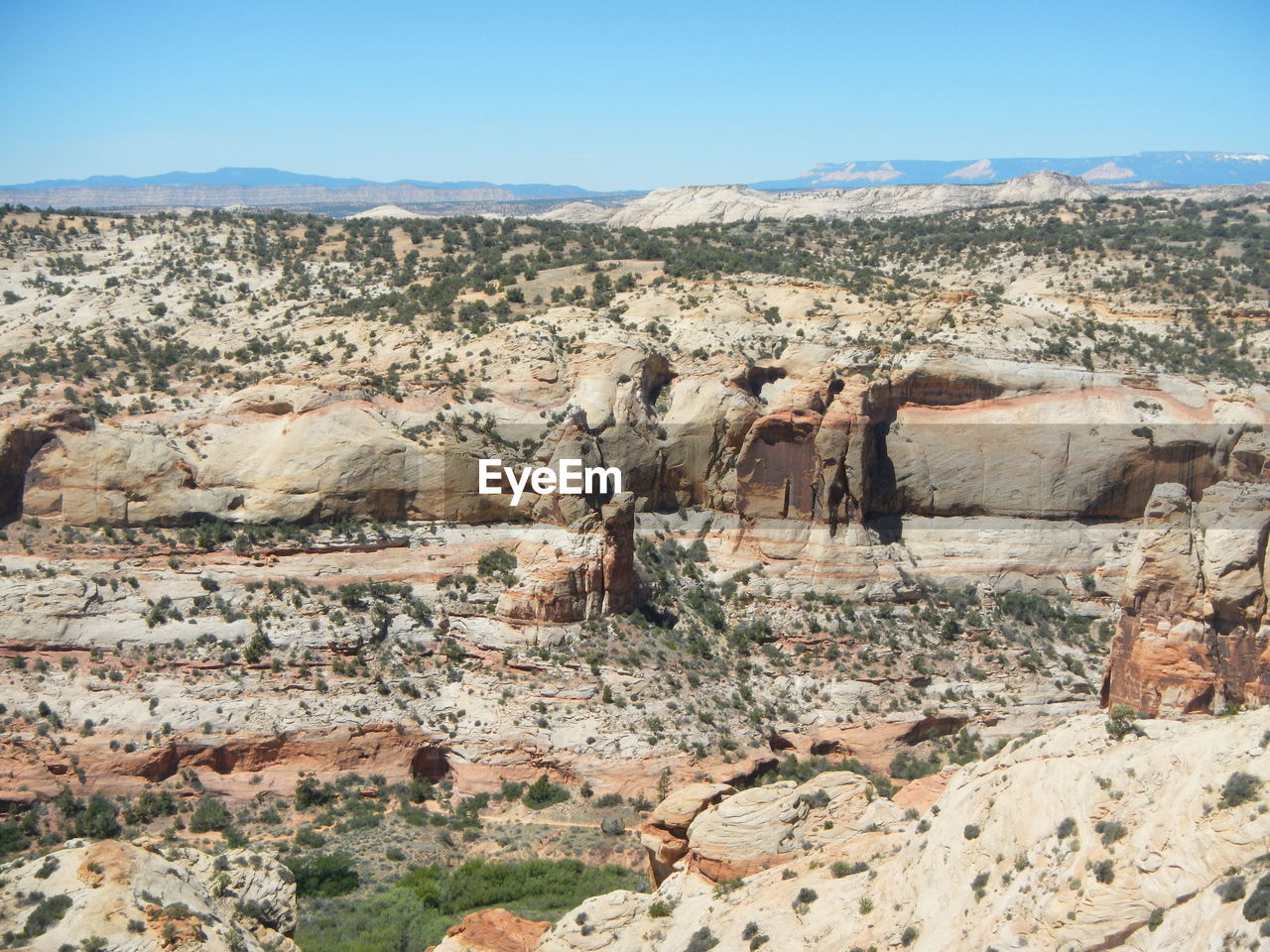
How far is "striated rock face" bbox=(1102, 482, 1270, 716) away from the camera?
26.2m

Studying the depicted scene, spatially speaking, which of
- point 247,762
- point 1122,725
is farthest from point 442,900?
point 1122,725

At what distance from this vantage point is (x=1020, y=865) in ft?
60.4

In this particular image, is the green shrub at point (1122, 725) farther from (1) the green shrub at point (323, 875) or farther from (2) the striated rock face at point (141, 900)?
(1) the green shrub at point (323, 875)

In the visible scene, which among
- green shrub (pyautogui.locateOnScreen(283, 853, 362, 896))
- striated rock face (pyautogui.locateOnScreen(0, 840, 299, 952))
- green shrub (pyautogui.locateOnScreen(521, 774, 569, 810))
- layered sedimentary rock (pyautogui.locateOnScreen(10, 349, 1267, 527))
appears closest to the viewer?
striated rock face (pyautogui.locateOnScreen(0, 840, 299, 952))

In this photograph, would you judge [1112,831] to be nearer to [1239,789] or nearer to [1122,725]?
[1239,789]

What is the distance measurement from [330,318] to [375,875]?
27.4 meters

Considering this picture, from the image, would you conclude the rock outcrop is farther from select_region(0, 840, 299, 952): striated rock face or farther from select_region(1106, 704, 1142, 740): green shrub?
select_region(1106, 704, 1142, 740): green shrub

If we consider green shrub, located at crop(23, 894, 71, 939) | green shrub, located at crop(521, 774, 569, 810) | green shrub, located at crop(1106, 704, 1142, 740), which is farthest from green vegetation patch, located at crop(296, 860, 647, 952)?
green shrub, located at crop(1106, 704, 1142, 740)

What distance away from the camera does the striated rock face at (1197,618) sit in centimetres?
2617

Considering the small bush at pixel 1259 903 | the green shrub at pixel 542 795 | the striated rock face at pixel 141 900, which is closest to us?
the small bush at pixel 1259 903

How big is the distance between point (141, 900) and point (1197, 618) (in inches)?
838

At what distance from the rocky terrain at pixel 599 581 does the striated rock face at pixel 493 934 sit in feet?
0.60

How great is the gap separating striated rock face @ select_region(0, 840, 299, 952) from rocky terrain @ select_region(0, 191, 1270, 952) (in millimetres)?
264

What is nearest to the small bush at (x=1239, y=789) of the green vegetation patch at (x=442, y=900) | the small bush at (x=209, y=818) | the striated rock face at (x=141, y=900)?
the striated rock face at (x=141, y=900)
